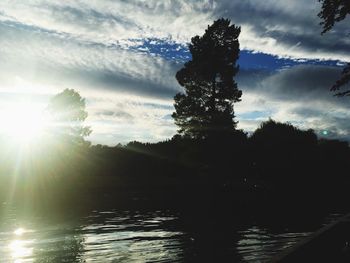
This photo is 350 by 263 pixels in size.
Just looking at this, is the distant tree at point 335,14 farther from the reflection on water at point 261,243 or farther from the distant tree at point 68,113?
the distant tree at point 68,113

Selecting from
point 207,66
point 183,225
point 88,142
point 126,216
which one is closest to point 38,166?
point 88,142

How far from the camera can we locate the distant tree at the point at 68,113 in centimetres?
6066

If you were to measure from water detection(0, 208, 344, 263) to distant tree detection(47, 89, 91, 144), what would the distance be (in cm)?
3722

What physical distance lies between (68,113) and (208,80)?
21.7 meters

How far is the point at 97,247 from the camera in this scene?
595 inches

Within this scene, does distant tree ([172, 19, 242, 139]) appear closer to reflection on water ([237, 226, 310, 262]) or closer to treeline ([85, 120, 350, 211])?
treeline ([85, 120, 350, 211])

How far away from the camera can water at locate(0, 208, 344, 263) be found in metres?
13.5

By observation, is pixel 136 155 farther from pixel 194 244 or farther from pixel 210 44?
pixel 194 244

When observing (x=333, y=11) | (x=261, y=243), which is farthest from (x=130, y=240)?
(x=333, y=11)

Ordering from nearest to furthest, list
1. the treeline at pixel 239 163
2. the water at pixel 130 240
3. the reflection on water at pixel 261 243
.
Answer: the water at pixel 130 240, the reflection on water at pixel 261 243, the treeline at pixel 239 163

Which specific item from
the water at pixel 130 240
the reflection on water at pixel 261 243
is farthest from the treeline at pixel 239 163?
the reflection on water at pixel 261 243

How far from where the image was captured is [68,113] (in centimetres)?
6144

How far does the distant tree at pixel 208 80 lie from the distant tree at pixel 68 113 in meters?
15.3

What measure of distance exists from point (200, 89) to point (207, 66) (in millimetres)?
3303
